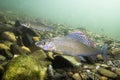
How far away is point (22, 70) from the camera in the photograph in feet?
12.9

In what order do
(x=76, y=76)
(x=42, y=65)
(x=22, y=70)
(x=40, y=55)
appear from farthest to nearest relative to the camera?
(x=40, y=55) < (x=42, y=65) < (x=76, y=76) < (x=22, y=70)

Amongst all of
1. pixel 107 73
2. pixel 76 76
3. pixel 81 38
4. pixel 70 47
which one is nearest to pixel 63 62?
pixel 76 76

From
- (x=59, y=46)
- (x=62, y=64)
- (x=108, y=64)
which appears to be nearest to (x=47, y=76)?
(x=62, y=64)

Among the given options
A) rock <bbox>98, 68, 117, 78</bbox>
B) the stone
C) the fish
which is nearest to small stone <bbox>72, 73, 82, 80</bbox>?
the stone

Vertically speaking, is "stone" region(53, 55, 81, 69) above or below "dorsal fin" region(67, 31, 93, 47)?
below

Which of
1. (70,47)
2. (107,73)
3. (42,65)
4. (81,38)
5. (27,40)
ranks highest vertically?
(81,38)

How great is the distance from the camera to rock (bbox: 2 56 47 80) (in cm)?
381

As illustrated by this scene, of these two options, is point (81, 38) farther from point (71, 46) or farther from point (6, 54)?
point (6, 54)

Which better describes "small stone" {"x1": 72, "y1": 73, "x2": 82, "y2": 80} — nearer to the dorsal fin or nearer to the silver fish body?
the silver fish body

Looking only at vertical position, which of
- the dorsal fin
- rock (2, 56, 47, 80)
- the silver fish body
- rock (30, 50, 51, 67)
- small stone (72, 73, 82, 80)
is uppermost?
the dorsal fin

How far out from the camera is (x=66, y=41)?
4051mm

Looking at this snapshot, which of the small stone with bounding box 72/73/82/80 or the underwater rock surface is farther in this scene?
the small stone with bounding box 72/73/82/80

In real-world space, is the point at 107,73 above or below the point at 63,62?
below

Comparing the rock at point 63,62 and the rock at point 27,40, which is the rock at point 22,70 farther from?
the rock at point 27,40
